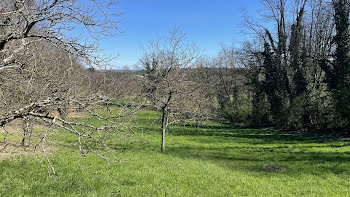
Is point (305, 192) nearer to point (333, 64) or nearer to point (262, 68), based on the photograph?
point (333, 64)

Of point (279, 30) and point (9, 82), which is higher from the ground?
point (279, 30)

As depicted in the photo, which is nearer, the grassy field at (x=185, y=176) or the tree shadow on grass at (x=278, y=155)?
the grassy field at (x=185, y=176)

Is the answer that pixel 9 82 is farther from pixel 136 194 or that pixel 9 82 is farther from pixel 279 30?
pixel 279 30

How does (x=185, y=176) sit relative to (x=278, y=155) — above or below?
above

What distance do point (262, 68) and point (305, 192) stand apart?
2156 centimetres

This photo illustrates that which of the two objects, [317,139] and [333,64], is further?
[333,64]

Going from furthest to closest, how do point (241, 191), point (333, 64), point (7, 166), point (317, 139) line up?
point (333, 64)
point (317, 139)
point (7, 166)
point (241, 191)

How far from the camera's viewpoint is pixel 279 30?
26406 mm

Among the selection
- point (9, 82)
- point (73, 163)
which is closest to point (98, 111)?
point (9, 82)

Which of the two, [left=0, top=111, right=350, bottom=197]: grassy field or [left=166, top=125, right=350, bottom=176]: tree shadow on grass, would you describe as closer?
[left=0, top=111, right=350, bottom=197]: grassy field

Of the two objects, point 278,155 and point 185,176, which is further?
point 278,155

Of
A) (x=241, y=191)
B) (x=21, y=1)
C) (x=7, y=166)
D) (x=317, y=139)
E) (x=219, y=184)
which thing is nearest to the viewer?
(x=21, y=1)

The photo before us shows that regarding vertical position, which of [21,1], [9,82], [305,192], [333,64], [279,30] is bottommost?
[305,192]

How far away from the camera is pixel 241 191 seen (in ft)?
22.0
